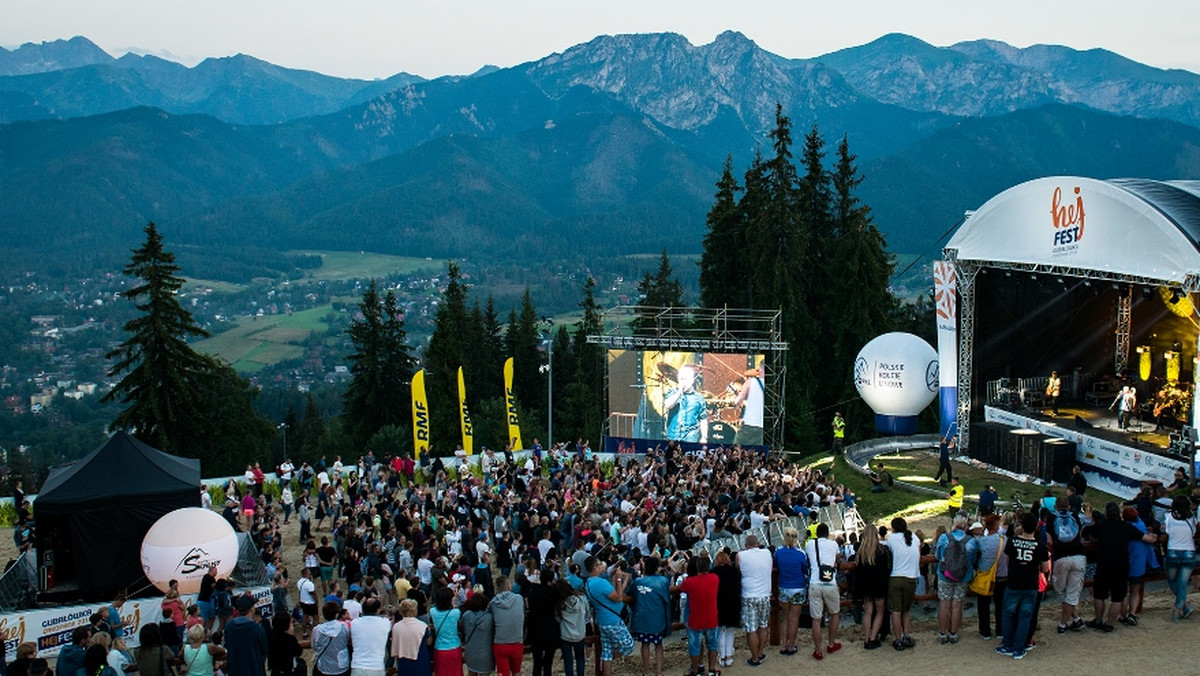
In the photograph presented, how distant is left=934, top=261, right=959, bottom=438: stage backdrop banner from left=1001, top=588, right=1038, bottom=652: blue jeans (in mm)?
17433

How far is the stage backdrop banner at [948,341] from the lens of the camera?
88.8 feet

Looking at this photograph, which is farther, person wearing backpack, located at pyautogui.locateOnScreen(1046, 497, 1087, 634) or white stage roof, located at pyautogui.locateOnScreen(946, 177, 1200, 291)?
white stage roof, located at pyautogui.locateOnScreen(946, 177, 1200, 291)

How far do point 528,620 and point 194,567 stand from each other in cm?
755

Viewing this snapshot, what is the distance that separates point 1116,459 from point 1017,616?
13939mm

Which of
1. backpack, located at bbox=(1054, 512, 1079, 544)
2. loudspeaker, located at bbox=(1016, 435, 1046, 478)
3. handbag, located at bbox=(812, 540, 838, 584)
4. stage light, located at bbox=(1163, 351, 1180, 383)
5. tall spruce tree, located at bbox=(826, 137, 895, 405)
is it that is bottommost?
loudspeaker, located at bbox=(1016, 435, 1046, 478)

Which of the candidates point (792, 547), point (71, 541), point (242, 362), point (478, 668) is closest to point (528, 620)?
point (478, 668)

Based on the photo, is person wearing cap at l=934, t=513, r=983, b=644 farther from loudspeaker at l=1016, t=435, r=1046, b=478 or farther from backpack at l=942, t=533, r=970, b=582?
loudspeaker at l=1016, t=435, r=1046, b=478

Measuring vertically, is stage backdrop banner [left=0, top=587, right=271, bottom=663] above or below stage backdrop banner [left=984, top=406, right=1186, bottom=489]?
below

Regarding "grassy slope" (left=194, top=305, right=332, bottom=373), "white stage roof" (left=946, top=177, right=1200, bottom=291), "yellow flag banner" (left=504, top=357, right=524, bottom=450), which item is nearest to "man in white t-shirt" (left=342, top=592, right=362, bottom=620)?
"white stage roof" (left=946, top=177, right=1200, bottom=291)

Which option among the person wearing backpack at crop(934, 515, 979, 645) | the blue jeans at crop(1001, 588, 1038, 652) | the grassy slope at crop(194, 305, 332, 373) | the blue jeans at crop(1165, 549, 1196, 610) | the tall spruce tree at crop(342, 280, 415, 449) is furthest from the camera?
the grassy slope at crop(194, 305, 332, 373)

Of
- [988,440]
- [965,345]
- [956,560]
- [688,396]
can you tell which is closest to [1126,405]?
[988,440]

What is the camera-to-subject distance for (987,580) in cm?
1013

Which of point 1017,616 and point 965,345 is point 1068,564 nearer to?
point 1017,616

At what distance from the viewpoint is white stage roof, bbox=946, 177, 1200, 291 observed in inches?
810
